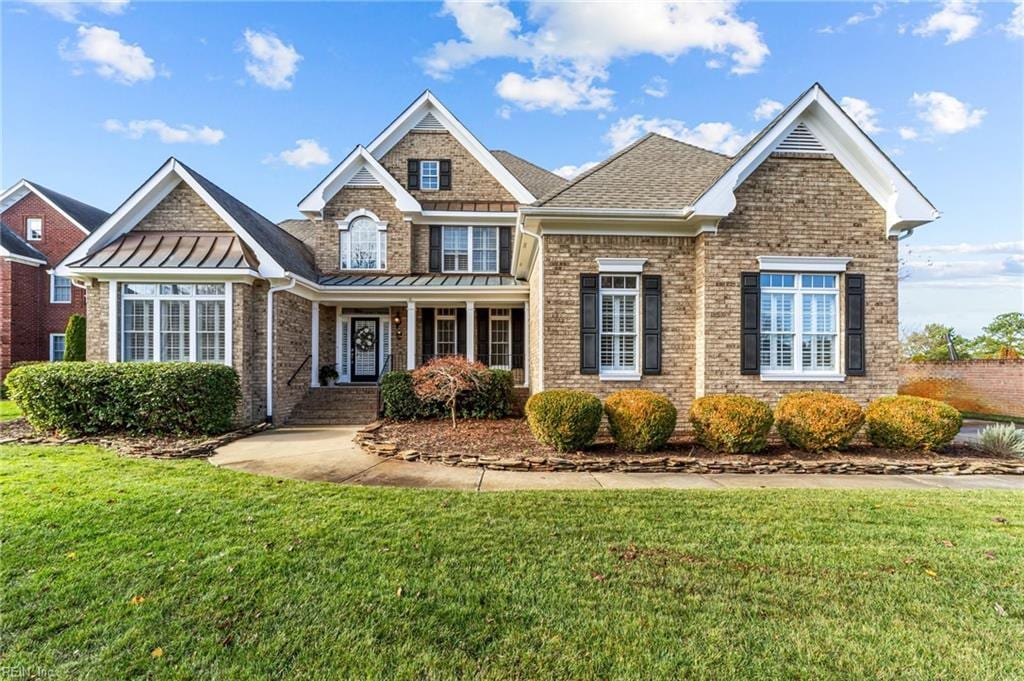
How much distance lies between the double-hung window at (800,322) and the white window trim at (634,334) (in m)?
2.51

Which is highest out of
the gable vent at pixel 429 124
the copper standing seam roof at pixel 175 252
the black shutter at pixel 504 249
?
the gable vent at pixel 429 124

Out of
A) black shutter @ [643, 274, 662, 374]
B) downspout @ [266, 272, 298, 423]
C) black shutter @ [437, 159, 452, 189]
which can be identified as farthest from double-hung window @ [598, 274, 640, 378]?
black shutter @ [437, 159, 452, 189]

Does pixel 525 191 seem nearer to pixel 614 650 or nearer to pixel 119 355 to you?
pixel 119 355

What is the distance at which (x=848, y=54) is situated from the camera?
977 centimetres

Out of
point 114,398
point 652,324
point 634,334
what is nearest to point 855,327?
point 652,324

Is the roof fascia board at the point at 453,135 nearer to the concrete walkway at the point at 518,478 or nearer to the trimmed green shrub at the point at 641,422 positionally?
the trimmed green shrub at the point at 641,422

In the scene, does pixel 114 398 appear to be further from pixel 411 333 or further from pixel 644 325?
pixel 644 325

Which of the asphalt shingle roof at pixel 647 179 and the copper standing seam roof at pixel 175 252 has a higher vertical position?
the asphalt shingle roof at pixel 647 179

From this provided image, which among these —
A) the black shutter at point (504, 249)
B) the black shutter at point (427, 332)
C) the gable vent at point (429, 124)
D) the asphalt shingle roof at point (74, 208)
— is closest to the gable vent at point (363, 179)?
the gable vent at point (429, 124)

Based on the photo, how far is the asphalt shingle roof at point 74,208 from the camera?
67.6ft

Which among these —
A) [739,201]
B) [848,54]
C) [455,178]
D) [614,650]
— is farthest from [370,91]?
[614,650]

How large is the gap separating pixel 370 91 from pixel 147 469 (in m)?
12.9

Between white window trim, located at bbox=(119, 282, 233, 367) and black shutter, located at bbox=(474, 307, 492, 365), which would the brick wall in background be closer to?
black shutter, located at bbox=(474, 307, 492, 365)

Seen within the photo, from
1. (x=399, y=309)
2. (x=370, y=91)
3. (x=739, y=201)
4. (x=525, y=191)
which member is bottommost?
(x=399, y=309)
